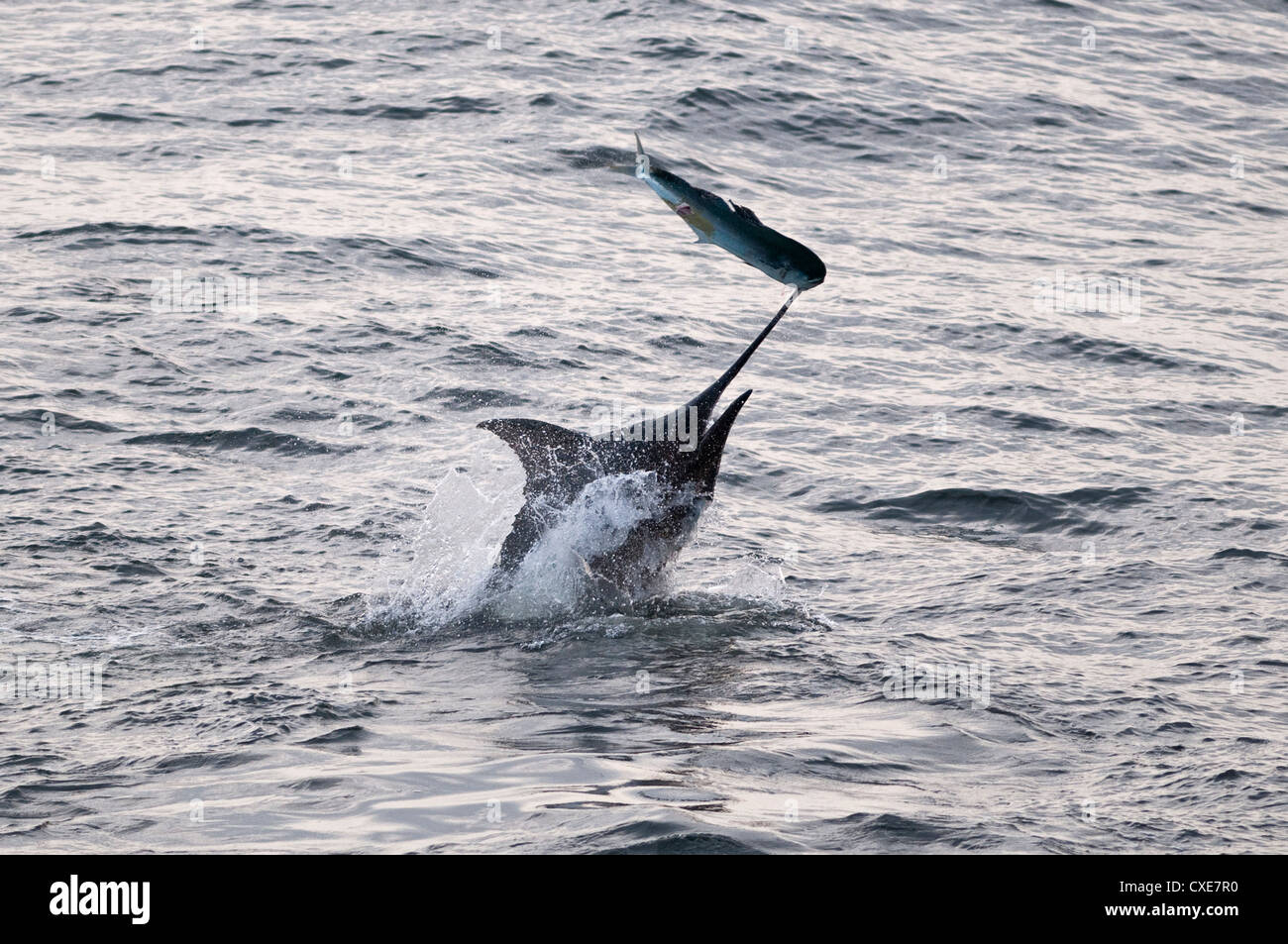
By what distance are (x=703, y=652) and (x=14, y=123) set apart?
51.3ft

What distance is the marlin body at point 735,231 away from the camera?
28.2 feet

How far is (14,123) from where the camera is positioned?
71.7ft

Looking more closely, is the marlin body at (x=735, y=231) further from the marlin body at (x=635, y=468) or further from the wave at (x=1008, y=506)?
the wave at (x=1008, y=506)

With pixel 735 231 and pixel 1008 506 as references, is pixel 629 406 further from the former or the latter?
pixel 735 231

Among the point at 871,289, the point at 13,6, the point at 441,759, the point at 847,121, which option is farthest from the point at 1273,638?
the point at 13,6

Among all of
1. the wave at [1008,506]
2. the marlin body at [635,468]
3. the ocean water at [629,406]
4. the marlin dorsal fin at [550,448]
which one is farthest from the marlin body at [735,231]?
the wave at [1008,506]

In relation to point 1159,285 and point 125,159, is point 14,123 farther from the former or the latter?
point 1159,285

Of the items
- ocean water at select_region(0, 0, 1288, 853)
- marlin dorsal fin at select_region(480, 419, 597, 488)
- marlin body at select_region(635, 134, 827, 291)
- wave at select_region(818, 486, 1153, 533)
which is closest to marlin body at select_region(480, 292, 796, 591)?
marlin dorsal fin at select_region(480, 419, 597, 488)

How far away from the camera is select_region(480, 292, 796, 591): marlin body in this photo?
10.7 metres

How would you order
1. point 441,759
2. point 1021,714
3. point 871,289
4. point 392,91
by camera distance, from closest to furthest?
point 441,759 → point 1021,714 → point 871,289 → point 392,91

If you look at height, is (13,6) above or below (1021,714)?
above

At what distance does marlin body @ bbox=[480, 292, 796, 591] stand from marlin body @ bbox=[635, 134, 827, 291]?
4.78 feet

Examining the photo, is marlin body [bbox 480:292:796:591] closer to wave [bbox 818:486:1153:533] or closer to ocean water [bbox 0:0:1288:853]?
ocean water [bbox 0:0:1288:853]

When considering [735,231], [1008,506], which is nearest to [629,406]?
Result: [1008,506]
